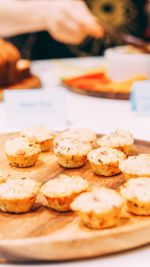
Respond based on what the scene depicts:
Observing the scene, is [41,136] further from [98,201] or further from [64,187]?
[98,201]

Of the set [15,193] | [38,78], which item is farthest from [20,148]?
[38,78]

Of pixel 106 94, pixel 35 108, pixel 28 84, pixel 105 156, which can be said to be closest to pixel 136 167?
pixel 105 156

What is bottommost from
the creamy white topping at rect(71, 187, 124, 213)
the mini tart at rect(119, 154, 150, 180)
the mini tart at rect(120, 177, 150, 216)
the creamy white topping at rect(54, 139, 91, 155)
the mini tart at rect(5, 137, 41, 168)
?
the mini tart at rect(5, 137, 41, 168)

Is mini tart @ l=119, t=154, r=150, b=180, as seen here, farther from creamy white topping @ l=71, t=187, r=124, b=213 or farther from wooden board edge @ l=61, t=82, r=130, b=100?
wooden board edge @ l=61, t=82, r=130, b=100

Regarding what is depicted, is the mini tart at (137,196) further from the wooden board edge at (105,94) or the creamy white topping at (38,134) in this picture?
the wooden board edge at (105,94)

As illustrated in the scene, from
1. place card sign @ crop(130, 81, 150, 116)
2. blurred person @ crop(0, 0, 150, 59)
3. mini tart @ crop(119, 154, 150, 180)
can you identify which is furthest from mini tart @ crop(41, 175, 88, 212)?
blurred person @ crop(0, 0, 150, 59)

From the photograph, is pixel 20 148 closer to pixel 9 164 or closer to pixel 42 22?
pixel 9 164
